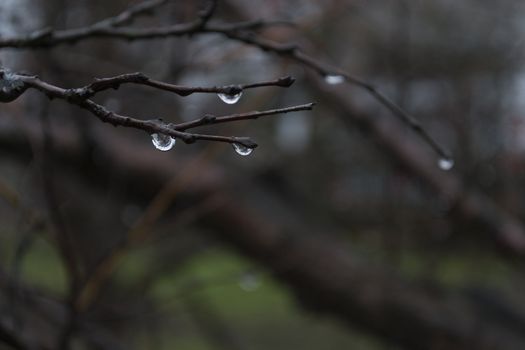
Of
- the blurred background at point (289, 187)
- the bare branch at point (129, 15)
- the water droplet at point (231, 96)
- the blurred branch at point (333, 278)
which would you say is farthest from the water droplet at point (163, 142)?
the blurred branch at point (333, 278)

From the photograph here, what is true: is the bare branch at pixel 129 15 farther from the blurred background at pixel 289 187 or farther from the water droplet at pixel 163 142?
the blurred background at pixel 289 187

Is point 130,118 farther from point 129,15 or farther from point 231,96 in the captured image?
point 129,15

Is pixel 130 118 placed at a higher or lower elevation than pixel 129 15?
lower

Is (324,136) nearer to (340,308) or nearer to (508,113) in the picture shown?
(508,113)

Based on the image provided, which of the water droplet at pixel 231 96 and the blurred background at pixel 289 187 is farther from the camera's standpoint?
the blurred background at pixel 289 187

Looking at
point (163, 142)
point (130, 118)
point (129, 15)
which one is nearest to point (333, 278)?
point (129, 15)

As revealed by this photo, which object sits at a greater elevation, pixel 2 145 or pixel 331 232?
pixel 2 145

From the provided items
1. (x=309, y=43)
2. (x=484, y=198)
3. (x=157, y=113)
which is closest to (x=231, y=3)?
(x=309, y=43)

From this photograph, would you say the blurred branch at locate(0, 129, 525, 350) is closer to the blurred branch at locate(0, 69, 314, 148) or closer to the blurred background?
the blurred background

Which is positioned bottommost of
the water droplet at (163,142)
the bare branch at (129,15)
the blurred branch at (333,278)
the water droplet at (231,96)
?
the water droplet at (163,142)

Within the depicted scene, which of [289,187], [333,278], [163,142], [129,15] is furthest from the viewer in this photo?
[289,187]

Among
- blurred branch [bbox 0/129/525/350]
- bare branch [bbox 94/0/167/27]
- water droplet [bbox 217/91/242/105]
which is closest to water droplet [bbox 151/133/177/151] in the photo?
water droplet [bbox 217/91/242/105]
